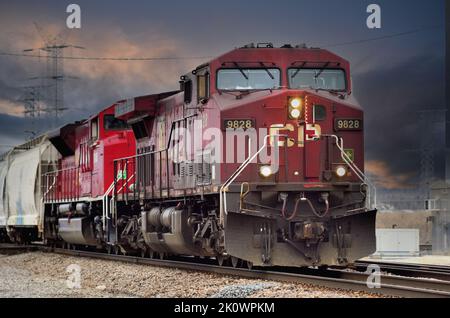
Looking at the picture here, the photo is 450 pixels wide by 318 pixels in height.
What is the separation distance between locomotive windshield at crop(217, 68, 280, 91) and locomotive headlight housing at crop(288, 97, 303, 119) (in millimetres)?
495

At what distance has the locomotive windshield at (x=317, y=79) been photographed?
13.6 meters

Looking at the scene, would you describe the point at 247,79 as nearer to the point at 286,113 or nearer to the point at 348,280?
the point at 286,113

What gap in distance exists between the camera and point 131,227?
18422 mm

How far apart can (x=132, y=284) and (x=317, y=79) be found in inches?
191

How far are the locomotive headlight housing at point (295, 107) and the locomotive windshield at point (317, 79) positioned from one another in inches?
17.8

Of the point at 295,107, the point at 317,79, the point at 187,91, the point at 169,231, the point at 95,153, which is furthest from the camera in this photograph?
the point at 95,153

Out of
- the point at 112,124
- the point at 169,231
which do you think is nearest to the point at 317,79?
the point at 169,231

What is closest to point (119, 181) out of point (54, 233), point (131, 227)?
point (131, 227)

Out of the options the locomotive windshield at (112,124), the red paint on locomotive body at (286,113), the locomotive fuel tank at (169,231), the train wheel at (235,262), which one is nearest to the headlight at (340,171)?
the red paint on locomotive body at (286,113)

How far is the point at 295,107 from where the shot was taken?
43.4 ft

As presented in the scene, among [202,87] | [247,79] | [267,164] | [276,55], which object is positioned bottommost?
[267,164]

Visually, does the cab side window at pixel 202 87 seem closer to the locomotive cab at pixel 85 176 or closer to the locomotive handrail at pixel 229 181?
the locomotive handrail at pixel 229 181

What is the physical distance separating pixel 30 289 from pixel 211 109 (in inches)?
171
